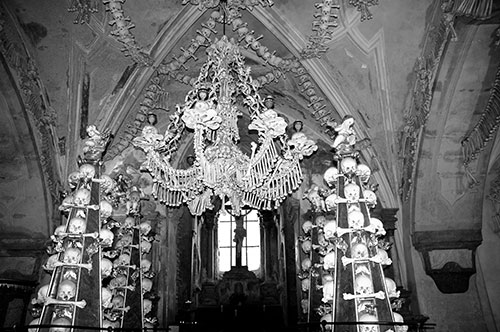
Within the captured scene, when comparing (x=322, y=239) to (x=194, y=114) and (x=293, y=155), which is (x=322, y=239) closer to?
(x=293, y=155)

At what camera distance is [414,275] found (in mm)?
5777

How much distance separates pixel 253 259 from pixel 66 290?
310 inches

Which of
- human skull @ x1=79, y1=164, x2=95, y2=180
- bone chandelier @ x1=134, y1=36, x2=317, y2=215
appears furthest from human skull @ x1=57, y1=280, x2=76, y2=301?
bone chandelier @ x1=134, y1=36, x2=317, y2=215

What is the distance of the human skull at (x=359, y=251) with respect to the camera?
11.5ft

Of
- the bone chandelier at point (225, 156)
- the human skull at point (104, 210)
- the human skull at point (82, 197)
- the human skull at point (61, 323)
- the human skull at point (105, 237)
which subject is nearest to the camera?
the human skull at point (61, 323)

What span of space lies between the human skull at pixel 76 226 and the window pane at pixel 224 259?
7429mm

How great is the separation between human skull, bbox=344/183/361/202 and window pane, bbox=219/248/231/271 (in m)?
7.55

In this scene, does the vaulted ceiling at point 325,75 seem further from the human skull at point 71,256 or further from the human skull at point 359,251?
the human skull at point 71,256

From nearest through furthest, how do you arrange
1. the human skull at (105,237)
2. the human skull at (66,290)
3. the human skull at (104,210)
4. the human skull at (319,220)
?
the human skull at (66,290), the human skull at (105,237), the human skull at (104,210), the human skull at (319,220)

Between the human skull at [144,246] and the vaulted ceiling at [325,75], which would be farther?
the human skull at [144,246]

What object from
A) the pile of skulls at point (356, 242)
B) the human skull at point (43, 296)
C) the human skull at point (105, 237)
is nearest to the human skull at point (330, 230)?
the pile of skulls at point (356, 242)

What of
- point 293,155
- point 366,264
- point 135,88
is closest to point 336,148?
point 293,155

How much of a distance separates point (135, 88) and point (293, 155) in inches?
112

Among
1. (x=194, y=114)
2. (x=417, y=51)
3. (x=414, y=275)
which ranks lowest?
(x=414, y=275)
